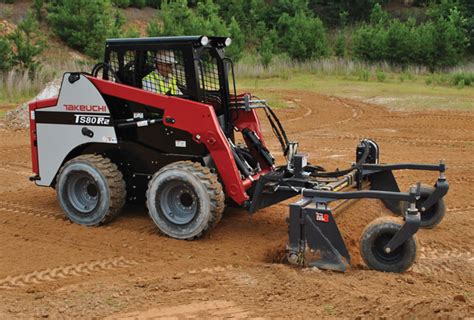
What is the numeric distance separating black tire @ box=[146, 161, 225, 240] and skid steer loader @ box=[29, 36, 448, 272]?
1cm

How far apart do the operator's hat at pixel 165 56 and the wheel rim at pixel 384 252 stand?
11.0 ft

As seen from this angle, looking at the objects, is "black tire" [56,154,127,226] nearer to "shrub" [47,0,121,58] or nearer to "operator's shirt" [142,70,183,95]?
"operator's shirt" [142,70,183,95]

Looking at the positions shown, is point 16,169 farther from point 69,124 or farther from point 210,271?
point 210,271

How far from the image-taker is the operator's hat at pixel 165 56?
767 cm

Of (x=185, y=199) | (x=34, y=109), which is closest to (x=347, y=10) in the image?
(x=34, y=109)

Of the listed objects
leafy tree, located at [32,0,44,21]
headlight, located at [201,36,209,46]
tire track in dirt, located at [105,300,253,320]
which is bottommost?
tire track in dirt, located at [105,300,253,320]

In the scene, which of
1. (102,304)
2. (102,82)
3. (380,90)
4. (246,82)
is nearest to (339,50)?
(246,82)

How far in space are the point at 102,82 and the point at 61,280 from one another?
2.59m

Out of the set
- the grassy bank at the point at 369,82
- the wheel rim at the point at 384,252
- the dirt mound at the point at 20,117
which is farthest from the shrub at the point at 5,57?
the wheel rim at the point at 384,252

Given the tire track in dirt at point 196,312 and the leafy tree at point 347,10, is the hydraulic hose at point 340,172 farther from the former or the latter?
the leafy tree at point 347,10

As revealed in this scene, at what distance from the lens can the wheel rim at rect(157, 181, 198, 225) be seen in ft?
23.7

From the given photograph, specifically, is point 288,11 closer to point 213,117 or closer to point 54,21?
point 54,21

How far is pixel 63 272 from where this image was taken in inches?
253

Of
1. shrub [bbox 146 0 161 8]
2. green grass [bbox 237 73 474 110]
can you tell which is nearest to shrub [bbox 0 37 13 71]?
green grass [bbox 237 73 474 110]
